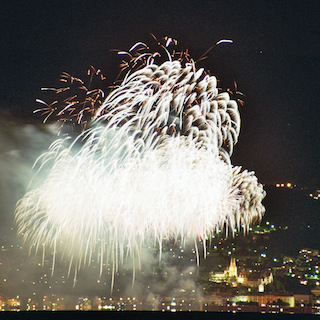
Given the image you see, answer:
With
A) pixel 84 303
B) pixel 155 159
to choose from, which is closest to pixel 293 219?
pixel 84 303

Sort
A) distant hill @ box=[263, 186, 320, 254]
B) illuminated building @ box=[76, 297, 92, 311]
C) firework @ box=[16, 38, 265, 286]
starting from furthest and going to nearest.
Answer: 1. distant hill @ box=[263, 186, 320, 254]
2. illuminated building @ box=[76, 297, 92, 311]
3. firework @ box=[16, 38, 265, 286]

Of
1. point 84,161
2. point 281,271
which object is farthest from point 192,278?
point 84,161

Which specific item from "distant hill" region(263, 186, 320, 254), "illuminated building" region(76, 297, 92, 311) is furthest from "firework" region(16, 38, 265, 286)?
"distant hill" region(263, 186, 320, 254)

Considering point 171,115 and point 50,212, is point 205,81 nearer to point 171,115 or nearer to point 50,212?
point 171,115

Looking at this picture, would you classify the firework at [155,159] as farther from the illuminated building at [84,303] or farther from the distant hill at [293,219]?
the distant hill at [293,219]

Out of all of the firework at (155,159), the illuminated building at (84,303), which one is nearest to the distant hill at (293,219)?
the illuminated building at (84,303)

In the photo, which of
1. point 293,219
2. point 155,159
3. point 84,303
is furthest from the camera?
point 293,219

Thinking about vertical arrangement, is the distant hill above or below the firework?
above

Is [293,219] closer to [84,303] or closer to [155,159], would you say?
[84,303]

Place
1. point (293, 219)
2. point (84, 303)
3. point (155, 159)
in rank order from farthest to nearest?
point (293, 219) < point (84, 303) < point (155, 159)

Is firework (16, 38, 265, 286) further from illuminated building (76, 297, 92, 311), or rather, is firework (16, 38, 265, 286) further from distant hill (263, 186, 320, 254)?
distant hill (263, 186, 320, 254)

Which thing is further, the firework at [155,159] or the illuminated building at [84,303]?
the illuminated building at [84,303]
